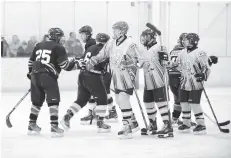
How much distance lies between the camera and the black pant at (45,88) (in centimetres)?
492

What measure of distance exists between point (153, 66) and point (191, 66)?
15.5 inches

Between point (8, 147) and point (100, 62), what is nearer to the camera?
point (8, 147)

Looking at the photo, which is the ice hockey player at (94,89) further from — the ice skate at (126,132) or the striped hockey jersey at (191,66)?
the striped hockey jersey at (191,66)

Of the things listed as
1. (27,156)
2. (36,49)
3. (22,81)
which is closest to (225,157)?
(27,156)

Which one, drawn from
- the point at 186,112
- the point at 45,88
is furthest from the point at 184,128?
the point at 45,88

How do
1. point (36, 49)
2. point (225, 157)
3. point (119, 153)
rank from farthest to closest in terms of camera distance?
point (36, 49), point (119, 153), point (225, 157)

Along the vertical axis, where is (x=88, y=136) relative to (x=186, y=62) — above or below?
below

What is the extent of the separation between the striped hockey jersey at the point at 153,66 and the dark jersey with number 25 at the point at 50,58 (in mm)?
726

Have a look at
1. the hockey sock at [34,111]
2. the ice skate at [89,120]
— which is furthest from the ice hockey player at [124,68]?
the ice skate at [89,120]

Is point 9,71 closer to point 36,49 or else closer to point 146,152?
point 36,49

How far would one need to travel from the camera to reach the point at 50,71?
496cm

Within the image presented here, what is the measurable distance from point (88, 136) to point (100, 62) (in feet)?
2.43

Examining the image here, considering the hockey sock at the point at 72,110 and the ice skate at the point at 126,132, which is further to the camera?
the hockey sock at the point at 72,110

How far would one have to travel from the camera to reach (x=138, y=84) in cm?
1102
